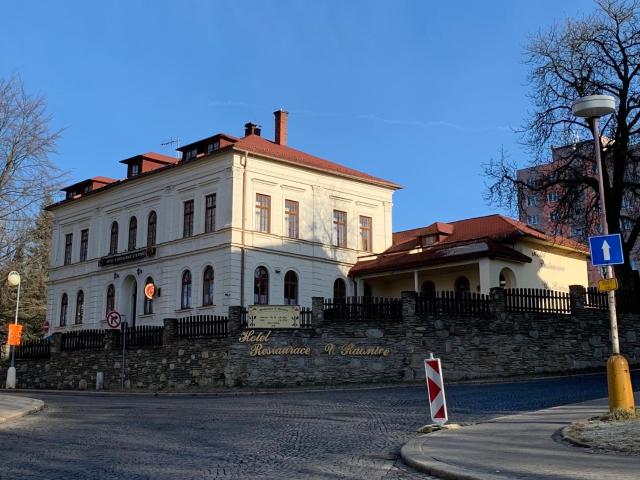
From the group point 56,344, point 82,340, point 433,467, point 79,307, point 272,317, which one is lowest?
point 433,467

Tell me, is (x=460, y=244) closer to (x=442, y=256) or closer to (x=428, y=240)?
(x=442, y=256)

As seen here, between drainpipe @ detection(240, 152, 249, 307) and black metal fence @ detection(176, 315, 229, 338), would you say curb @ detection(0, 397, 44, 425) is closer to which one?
black metal fence @ detection(176, 315, 229, 338)

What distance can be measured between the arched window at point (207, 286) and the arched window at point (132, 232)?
25.0 ft

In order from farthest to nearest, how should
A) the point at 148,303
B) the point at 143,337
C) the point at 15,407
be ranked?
1. the point at 148,303
2. the point at 143,337
3. the point at 15,407

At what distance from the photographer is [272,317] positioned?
87.1ft

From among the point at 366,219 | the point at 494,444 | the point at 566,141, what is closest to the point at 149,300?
the point at 366,219

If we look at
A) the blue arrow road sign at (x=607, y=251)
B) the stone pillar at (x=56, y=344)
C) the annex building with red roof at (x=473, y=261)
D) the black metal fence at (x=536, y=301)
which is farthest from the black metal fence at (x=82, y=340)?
the blue arrow road sign at (x=607, y=251)

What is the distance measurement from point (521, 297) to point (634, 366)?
17.2ft

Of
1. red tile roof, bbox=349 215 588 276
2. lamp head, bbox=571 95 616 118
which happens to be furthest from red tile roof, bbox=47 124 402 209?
lamp head, bbox=571 95 616 118

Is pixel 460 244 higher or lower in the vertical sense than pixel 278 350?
higher

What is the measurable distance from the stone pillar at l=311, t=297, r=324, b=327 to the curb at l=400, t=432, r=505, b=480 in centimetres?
1648

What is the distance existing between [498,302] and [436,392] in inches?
642

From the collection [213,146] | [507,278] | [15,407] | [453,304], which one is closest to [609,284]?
[15,407]

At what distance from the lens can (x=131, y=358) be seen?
30469mm
